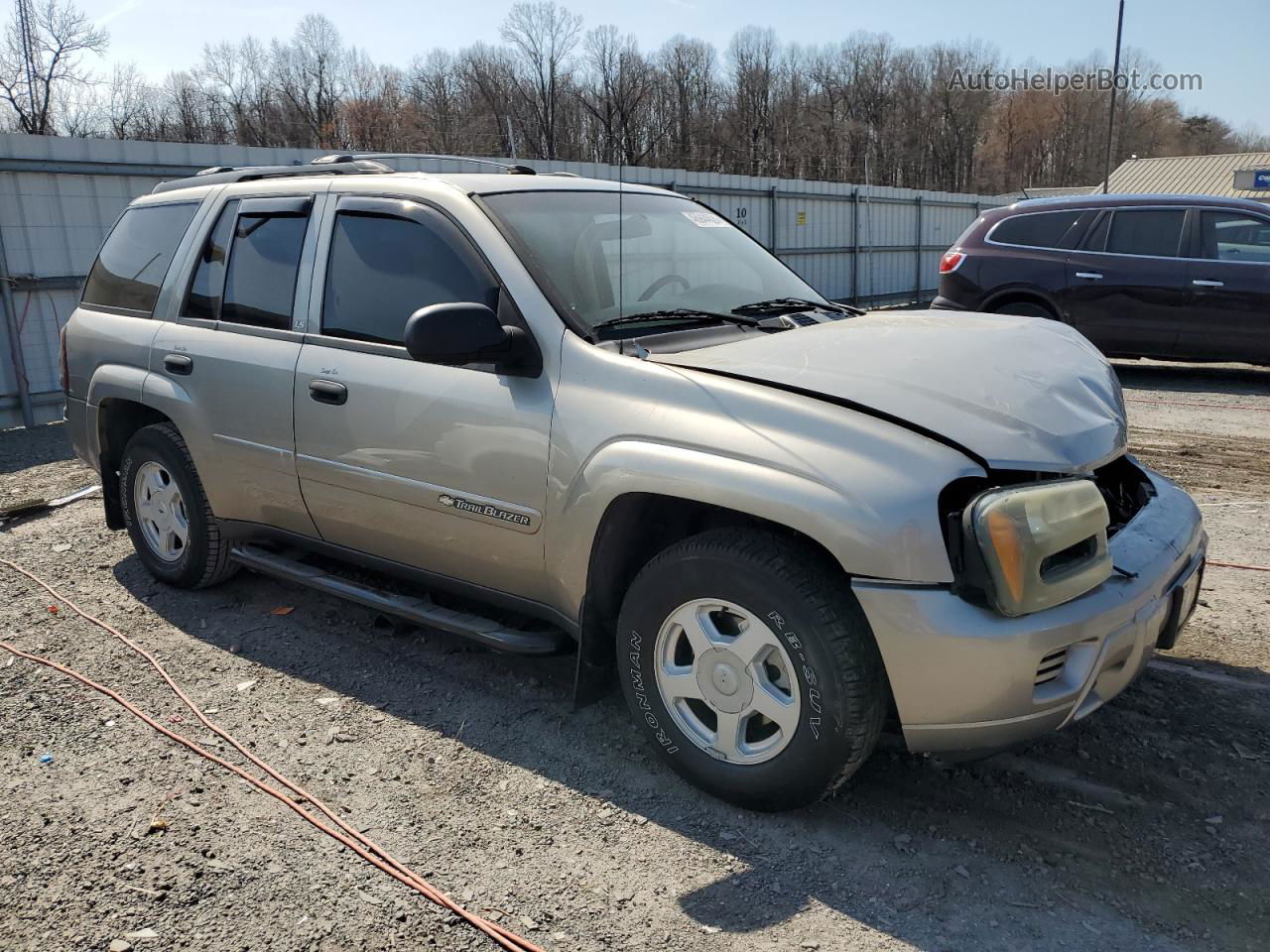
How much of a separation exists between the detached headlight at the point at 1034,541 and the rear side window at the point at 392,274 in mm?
1757

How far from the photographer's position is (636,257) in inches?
146

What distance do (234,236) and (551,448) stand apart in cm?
217

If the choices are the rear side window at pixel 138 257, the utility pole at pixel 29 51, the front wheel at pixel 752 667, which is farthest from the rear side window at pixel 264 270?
the utility pole at pixel 29 51

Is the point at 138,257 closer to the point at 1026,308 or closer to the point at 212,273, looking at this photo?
the point at 212,273

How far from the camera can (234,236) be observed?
4441mm

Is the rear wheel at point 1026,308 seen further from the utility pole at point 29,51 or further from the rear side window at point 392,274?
the utility pole at point 29,51

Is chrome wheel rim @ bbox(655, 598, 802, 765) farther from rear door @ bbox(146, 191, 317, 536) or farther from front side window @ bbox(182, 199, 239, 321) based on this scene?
front side window @ bbox(182, 199, 239, 321)

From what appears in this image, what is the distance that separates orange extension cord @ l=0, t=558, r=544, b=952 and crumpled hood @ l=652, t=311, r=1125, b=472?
1.61m

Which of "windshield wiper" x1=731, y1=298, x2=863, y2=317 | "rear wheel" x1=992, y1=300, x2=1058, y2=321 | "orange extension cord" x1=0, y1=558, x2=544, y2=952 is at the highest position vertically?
"windshield wiper" x1=731, y1=298, x2=863, y2=317

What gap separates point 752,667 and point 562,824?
2.44ft

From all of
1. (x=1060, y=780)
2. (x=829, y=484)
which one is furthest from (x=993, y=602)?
(x=1060, y=780)

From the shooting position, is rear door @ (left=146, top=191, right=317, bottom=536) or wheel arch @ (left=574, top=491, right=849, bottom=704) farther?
rear door @ (left=146, top=191, right=317, bottom=536)

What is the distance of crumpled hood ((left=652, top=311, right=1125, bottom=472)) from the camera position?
2.72m

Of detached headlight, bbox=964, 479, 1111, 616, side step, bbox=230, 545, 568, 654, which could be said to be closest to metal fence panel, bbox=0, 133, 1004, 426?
side step, bbox=230, 545, 568, 654
